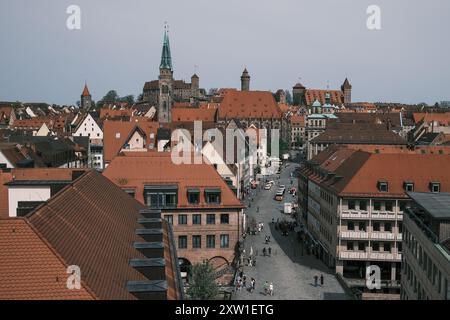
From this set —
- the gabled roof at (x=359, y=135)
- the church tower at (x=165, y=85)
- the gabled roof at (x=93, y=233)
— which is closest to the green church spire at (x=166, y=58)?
the church tower at (x=165, y=85)

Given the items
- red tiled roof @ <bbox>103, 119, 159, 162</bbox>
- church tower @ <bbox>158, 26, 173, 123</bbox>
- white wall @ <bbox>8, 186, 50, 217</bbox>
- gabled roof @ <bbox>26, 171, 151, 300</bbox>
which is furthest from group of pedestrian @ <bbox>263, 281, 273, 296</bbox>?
church tower @ <bbox>158, 26, 173, 123</bbox>

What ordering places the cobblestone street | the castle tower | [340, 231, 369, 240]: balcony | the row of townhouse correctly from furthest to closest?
the castle tower
[340, 231, 369, 240]: balcony
the row of townhouse
the cobblestone street

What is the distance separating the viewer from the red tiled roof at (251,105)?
152500 mm

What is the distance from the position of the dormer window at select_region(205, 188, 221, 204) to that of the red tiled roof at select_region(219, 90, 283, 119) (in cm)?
10799

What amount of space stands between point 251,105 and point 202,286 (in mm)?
126150

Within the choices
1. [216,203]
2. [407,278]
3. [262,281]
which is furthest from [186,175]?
[407,278]

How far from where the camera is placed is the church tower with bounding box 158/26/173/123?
12344 centimetres

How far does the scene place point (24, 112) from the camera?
182m

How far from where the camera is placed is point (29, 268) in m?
15.0

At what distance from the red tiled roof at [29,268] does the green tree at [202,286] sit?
52.2 ft

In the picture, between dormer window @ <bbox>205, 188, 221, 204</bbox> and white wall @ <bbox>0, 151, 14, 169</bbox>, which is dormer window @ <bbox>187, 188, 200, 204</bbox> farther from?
white wall @ <bbox>0, 151, 14, 169</bbox>

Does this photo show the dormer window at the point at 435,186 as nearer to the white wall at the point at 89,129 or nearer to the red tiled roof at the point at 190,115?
the white wall at the point at 89,129

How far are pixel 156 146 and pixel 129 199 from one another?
42.5 meters
